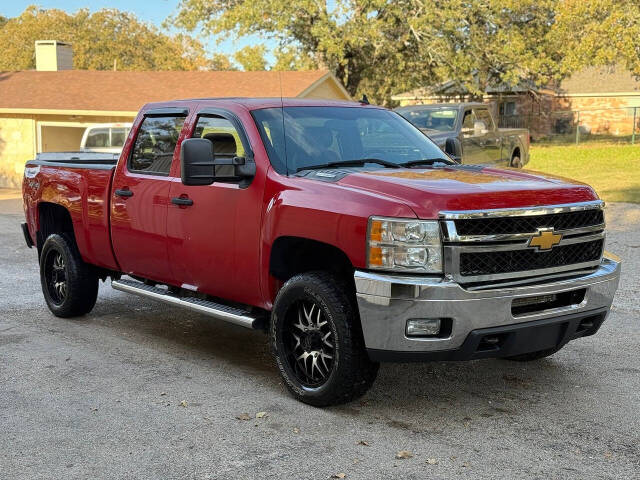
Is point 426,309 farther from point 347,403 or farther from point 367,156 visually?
point 367,156

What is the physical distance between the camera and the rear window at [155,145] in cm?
709

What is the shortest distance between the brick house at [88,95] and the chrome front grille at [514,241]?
2402cm

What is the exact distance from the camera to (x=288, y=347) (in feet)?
19.1

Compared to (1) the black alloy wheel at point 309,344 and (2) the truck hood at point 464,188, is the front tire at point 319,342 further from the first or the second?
(2) the truck hood at point 464,188

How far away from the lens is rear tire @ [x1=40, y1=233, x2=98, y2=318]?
8.19 metres

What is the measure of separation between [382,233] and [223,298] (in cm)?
180

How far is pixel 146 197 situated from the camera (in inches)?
277

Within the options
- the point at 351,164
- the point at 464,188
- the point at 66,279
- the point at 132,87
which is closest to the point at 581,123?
the point at 132,87

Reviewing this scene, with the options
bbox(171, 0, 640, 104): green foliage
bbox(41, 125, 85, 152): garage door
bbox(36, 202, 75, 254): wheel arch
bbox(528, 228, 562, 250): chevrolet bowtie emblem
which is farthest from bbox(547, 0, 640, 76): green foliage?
bbox(528, 228, 562, 250): chevrolet bowtie emblem

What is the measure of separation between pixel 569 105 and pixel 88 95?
108 ft

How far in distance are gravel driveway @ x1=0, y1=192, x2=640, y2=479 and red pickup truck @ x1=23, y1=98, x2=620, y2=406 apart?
0.34m

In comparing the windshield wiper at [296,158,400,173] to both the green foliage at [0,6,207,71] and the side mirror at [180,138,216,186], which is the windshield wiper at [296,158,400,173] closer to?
the side mirror at [180,138,216,186]

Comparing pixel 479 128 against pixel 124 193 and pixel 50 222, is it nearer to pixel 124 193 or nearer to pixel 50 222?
pixel 50 222

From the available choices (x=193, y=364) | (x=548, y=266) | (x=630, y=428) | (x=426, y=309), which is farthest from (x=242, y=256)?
(x=630, y=428)
